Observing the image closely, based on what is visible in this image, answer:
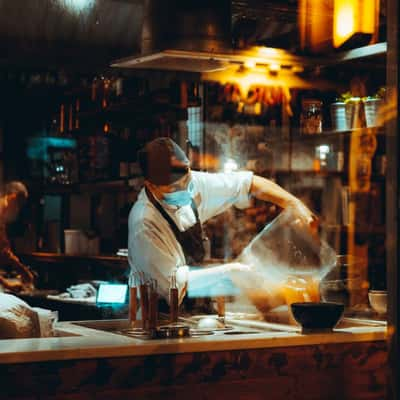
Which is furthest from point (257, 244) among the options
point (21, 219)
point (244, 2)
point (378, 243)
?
point (21, 219)

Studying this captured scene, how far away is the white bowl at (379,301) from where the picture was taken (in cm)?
432

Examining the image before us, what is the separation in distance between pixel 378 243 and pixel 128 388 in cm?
353

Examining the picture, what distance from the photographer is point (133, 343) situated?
3.41 metres

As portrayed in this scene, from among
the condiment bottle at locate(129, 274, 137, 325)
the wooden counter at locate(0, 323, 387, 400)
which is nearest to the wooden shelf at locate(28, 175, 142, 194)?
the condiment bottle at locate(129, 274, 137, 325)

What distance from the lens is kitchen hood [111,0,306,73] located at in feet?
13.1

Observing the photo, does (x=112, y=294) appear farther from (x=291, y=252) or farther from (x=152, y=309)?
(x=152, y=309)

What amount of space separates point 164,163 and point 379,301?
4.58 ft

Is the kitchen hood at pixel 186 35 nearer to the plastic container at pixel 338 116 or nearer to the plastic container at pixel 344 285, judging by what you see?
the plastic container at pixel 338 116

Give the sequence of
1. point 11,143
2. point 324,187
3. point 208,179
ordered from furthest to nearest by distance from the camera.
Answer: point 11,143, point 324,187, point 208,179

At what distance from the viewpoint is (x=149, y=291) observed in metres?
3.73

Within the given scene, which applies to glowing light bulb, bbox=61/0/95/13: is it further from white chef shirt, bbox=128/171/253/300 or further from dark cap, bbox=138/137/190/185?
white chef shirt, bbox=128/171/253/300

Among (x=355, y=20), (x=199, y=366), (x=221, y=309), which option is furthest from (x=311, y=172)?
(x=199, y=366)

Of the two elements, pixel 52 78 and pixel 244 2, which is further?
pixel 52 78

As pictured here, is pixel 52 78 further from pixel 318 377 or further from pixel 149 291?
pixel 318 377
